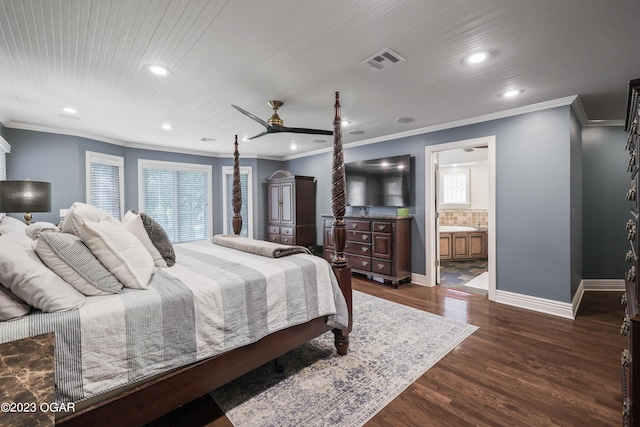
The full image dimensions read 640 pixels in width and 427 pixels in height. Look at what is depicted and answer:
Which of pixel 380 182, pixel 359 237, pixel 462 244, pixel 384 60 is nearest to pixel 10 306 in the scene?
pixel 384 60

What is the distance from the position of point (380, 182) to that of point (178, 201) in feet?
14.1

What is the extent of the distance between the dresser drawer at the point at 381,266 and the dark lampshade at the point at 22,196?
413cm

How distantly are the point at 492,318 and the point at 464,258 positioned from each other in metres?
3.16

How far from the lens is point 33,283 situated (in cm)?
116

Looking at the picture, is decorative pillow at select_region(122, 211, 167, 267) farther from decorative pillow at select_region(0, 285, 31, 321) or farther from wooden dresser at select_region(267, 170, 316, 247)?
wooden dresser at select_region(267, 170, 316, 247)

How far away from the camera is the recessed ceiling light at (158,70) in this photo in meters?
2.34

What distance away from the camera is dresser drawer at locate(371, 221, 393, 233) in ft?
13.8

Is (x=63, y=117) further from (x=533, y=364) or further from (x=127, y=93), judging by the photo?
(x=533, y=364)

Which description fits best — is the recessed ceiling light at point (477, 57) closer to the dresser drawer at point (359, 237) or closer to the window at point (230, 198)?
the dresser drawer at point (359, 237)

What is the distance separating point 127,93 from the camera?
292 centimetres

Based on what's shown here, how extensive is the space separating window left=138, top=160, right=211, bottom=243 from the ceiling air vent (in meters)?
5.01

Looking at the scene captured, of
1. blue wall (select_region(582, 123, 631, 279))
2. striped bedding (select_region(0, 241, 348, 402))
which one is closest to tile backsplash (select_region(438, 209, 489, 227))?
blue wall (select_region(582, 123, 631, 279))

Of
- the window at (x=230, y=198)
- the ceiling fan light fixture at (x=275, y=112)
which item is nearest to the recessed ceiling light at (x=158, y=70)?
the ceiling fan light fixture at (x=275, y=112)

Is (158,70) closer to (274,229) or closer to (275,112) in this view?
(275,112)
